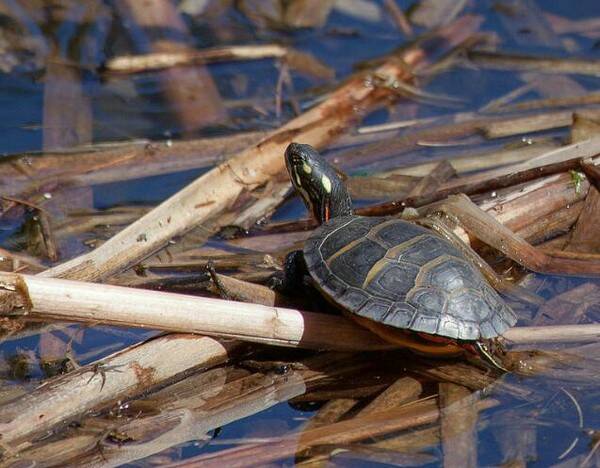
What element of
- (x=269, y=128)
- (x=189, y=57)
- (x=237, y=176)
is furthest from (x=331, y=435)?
(x=189, y=57)

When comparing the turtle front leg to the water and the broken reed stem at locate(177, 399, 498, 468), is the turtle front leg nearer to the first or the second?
the water

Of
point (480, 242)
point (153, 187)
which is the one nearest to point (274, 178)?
point (153, 187)

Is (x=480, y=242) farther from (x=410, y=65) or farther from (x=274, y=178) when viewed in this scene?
(x=410, y=65)

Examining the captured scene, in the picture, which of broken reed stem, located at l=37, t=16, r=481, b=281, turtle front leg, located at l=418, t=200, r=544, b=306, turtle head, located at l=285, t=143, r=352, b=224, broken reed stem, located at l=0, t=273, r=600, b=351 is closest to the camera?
broken reed stem, located at l=0, t=273, r=600, b=351

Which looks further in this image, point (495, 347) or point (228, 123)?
point (228, 123)

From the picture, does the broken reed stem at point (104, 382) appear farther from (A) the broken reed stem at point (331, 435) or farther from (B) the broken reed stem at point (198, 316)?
(A) the broken reed stem at point (331, 435)

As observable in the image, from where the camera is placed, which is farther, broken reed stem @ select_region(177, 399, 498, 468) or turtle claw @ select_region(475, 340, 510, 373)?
turtle claw @ select_region(475, 340, 510, 373)

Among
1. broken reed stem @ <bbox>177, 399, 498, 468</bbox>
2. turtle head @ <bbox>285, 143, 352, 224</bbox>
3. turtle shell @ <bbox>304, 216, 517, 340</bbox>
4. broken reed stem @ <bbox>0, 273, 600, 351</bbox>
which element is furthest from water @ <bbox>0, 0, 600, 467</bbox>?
turtle head @ <bbox>285, 143, 352, 224</bbox>
